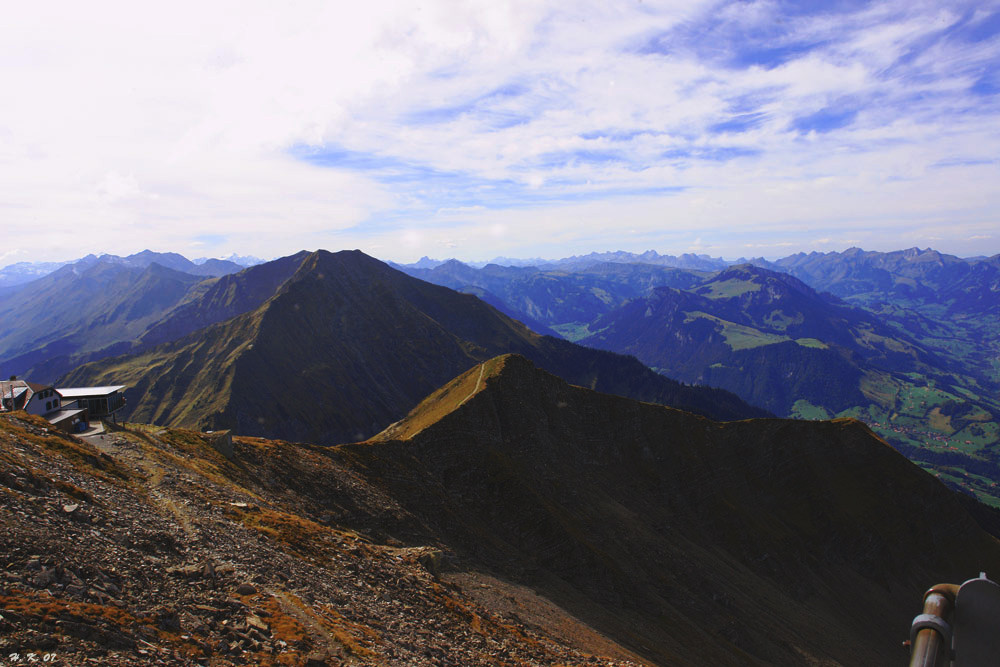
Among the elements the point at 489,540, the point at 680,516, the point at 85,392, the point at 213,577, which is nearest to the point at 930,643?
the point at 213,577

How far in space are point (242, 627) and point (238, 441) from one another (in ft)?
111

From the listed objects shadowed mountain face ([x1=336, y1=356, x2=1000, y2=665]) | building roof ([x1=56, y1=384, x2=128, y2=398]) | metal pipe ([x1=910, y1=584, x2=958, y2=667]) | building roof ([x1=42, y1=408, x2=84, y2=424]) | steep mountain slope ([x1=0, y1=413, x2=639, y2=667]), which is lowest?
shadowed mountain face ([x1=336, y1=356, x2=1000, y2=665])

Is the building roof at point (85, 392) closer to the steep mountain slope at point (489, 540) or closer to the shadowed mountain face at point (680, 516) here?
the steep mountain slope at point (489, 540)

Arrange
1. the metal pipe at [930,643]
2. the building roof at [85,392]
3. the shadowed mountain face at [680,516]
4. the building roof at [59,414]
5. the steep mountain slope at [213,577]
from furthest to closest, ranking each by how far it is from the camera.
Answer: the shadowed mountain face at [680,516]
the building roof at [85,392]
the building roof at [59,414]
the steep mountain slope at [213,577]
the metal pipe at [930,643]

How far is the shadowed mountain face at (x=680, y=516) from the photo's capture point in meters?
60.8

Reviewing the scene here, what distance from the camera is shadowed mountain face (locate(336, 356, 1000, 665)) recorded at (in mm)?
60750

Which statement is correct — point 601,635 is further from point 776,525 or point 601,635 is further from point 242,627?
point 776,525

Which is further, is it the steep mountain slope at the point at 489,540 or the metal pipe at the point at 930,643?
the steep mountain slope at the point at 489,540

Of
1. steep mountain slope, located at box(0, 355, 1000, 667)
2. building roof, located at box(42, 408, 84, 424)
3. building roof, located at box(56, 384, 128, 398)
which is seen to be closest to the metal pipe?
steep mountain slope, located at box(0, 355, 1000, 667)

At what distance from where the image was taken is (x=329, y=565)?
33.8 metres

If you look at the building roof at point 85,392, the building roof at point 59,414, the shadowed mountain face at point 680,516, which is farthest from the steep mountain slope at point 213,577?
the building roof at point 85,392

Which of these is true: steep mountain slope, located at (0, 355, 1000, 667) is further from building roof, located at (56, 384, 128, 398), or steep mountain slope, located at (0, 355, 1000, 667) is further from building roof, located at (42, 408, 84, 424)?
building roof, located at (56, 384, 128, 398)

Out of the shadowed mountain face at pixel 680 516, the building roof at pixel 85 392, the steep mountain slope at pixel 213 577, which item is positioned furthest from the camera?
the shadowed mountain face at pixel 680 516

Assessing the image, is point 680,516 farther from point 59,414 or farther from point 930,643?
point 930,643
